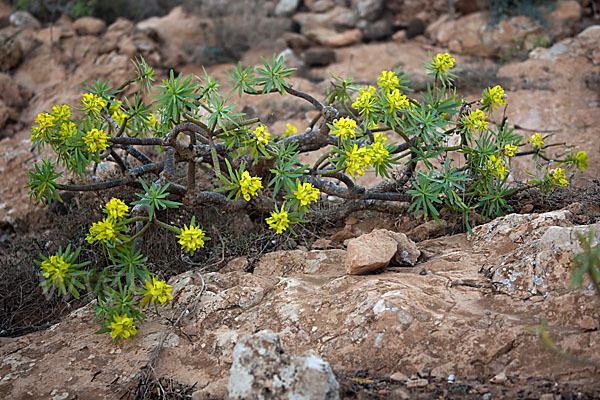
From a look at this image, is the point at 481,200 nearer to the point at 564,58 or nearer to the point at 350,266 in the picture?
the point at 350,266

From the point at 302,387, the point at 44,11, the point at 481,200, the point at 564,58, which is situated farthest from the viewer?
the point at 44,11

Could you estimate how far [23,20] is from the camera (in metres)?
6.93

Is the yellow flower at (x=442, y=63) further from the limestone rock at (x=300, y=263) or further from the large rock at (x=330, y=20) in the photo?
the large rock at (x=330, y=20)

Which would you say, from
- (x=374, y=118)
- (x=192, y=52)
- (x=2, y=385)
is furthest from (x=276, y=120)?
(x=2, y=385)

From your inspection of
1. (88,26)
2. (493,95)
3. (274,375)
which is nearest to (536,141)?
(493,95)

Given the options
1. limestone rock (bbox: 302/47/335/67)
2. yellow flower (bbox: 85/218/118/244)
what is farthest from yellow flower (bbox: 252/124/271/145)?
limestone rock (bbox: 302/47/335/67)

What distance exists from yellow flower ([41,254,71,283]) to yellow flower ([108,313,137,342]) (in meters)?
0.30

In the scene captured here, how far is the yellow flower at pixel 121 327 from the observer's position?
2.38m

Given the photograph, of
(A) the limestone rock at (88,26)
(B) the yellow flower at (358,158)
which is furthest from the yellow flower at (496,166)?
(A) the limestone rock at (88,26)

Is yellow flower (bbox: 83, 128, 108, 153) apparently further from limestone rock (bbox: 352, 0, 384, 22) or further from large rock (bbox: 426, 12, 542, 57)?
limestone rock (bbox: 352, 0, 384, 22)

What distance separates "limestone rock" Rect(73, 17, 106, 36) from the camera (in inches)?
273

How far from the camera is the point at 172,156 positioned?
10.6 feet

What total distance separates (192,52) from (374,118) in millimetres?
4894

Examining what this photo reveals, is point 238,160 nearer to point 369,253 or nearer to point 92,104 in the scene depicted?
point 92,104
